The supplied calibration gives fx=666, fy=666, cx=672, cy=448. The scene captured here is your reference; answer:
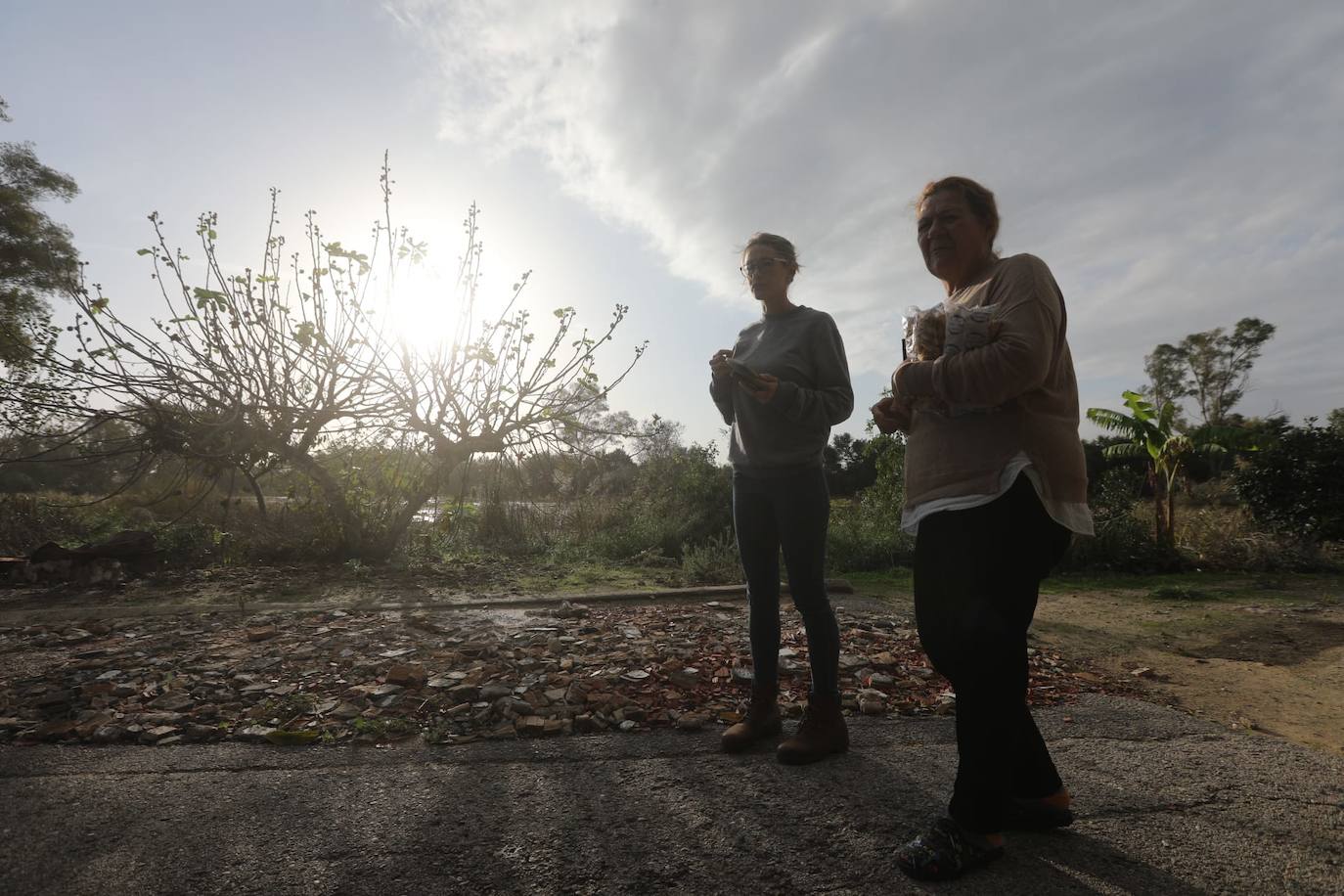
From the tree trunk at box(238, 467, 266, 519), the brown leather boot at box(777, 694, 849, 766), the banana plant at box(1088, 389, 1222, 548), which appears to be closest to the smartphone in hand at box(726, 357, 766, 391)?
the brown leather boot at box(777, 694, 849, 766)

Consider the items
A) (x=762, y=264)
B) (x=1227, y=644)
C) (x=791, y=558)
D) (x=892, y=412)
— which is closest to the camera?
(x=892, y=412)

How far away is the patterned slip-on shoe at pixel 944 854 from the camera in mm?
1712

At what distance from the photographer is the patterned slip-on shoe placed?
1.71m

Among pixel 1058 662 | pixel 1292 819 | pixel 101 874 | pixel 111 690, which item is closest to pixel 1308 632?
pixel 1058 662

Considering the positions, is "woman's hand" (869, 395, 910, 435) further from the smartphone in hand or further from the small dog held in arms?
the smartphone in hand

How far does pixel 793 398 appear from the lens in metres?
2.48

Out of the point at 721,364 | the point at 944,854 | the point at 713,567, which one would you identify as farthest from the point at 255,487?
the point at 944,854

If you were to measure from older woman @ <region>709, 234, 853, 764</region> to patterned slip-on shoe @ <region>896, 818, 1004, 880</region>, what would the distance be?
718mm

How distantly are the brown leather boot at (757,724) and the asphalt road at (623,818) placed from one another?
2.6 inches

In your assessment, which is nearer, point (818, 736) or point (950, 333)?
point (950, 333)

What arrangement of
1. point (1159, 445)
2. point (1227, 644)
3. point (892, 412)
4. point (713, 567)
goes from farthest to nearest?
1. point (1159, 445)
2. point (713, 567)
3. point (1227, 644)
4. point (892, 412)

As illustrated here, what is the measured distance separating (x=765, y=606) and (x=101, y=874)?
2.16 meters

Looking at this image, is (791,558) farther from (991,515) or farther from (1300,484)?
(1300,484)

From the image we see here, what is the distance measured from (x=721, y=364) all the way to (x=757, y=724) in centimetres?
144
